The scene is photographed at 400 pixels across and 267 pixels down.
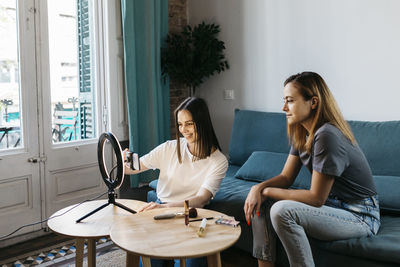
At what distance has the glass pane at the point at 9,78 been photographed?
9.28 ft

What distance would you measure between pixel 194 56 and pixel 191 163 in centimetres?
189

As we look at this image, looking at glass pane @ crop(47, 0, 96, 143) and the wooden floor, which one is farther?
glass pane @ crop(47, 0, 96, 143)

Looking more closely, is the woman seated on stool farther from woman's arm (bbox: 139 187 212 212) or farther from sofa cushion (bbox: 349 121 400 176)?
sofa cushion (bbox: 349 121 400 176)

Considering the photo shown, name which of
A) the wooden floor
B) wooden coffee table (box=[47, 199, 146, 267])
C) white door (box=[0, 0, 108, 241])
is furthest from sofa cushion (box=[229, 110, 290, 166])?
wooden coffee table (box=[47, 199, 146, 267])

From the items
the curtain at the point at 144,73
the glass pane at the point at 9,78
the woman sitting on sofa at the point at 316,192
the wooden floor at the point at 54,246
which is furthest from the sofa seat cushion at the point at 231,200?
the glass pane at the point at 9,78

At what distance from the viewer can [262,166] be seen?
2955mm

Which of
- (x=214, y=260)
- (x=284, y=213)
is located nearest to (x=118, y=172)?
(x=214, y=260)

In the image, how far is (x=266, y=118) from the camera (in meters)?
3.33

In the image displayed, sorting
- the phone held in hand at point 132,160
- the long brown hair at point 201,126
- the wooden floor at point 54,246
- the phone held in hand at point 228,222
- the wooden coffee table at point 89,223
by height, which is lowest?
the wooden floor at point 54,246

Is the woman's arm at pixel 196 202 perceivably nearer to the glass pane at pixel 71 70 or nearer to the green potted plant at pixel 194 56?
the glass pane at pixel 71 70

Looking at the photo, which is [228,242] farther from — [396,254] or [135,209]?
[396,254]

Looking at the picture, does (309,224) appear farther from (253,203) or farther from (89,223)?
(89,223)

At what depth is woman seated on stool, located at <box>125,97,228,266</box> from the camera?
2.01 m

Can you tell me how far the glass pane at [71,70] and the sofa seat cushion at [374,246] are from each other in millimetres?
2114
